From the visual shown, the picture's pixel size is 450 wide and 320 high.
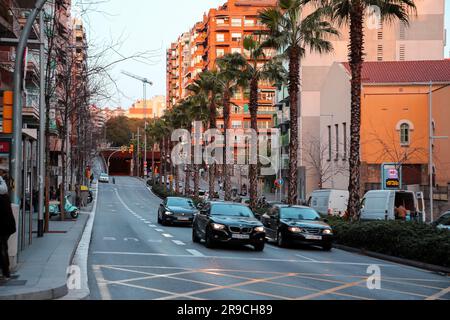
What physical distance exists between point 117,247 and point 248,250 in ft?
13.8

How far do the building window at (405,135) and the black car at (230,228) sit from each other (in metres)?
31.1

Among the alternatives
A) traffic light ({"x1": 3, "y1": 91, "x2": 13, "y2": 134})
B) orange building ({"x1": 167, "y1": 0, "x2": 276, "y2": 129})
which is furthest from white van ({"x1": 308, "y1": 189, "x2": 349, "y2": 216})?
orange building ({"x1": 167, "y1": 0, "x2": 276, "y2": 129})

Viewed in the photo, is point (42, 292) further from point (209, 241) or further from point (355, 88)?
point (355, 88)

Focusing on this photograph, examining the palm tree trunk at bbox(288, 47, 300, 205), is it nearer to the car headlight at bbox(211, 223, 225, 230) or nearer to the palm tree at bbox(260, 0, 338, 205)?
the palm tree at bbox(260, 0, 338, 205)

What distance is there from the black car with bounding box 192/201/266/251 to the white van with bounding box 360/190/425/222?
8262 millimetres

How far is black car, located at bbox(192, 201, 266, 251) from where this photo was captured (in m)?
22.3

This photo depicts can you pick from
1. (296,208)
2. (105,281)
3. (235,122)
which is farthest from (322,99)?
(235,122)

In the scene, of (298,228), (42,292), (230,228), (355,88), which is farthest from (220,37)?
(42,292)

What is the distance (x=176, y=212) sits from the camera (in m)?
36.8

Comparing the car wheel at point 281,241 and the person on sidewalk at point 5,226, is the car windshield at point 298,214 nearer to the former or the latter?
the car wheel at point 281,241

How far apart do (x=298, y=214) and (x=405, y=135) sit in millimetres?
29039

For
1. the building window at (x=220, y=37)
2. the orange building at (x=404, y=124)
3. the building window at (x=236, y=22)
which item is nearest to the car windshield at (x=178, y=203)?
the orange building at (x=404, y=124)

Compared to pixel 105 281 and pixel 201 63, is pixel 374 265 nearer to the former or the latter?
pixel 105 281
